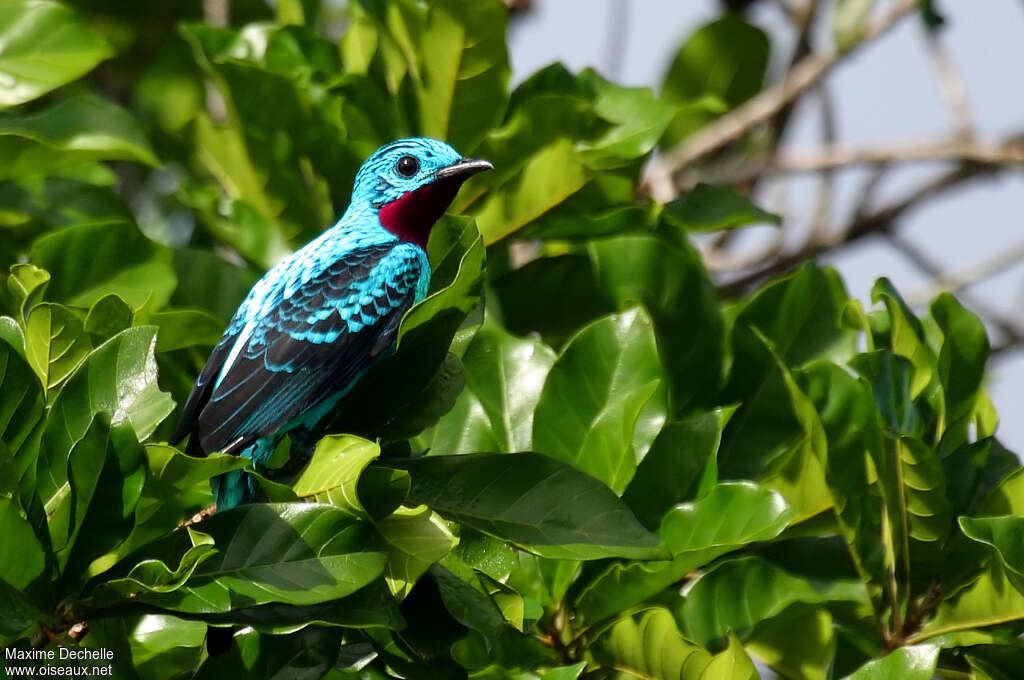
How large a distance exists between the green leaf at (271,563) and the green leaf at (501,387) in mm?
804

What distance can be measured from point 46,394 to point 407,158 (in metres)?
1.31

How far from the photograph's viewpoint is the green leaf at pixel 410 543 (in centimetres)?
252

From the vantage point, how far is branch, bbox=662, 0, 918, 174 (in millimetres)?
5035

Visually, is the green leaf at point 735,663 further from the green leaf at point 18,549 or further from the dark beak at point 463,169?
the dark beak at point 463,169

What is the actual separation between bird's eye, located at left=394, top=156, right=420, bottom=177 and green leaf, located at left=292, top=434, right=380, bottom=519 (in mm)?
1402

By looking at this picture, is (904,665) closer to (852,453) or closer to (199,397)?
(852,453)

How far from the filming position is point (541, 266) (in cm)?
387

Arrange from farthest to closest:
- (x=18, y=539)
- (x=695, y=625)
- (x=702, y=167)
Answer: (x=702, y=167), (x=695, y=625), (x=18, y=539)

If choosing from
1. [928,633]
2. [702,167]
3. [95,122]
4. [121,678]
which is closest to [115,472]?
[121,678]

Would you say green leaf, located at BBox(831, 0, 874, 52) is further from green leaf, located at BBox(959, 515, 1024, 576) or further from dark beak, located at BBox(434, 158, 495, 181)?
green leaf, located at BBox(959, 515, 1024, 576)

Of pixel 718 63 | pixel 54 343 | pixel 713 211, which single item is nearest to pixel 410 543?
pixel 54 343

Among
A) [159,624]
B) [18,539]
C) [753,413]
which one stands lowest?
[159,624]

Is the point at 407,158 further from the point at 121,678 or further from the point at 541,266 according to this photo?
the point at 121,678

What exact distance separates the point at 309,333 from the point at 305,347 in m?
0.05
